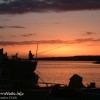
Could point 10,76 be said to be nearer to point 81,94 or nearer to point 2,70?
point 2,70

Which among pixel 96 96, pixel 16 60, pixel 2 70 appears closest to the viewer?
pixel 96 96

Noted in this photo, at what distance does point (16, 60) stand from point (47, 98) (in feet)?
39.0

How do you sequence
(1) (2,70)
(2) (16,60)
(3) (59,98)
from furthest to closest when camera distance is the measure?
(2) (16,60) < (1) (2,70) < (3) (59,98)

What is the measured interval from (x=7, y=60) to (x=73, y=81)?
591cm

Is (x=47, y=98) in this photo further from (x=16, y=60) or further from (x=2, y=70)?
(x=16, y=60)

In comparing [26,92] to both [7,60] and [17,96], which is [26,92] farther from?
[7,60]

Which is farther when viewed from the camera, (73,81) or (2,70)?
(2,70)

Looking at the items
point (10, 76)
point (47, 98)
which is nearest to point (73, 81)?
point (10, 76)

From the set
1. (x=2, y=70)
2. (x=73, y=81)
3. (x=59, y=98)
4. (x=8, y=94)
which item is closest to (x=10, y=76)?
(x=2, y=70)

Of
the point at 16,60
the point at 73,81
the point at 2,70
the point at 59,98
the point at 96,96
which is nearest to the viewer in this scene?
the point at 96,96

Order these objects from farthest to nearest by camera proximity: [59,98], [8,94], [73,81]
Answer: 1. [73,81]
2. [59,98]
3. [8,94]

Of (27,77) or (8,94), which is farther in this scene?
(27,77)

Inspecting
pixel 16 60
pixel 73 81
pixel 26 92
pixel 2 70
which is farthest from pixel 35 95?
pixel 16 60

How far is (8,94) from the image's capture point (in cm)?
1622
